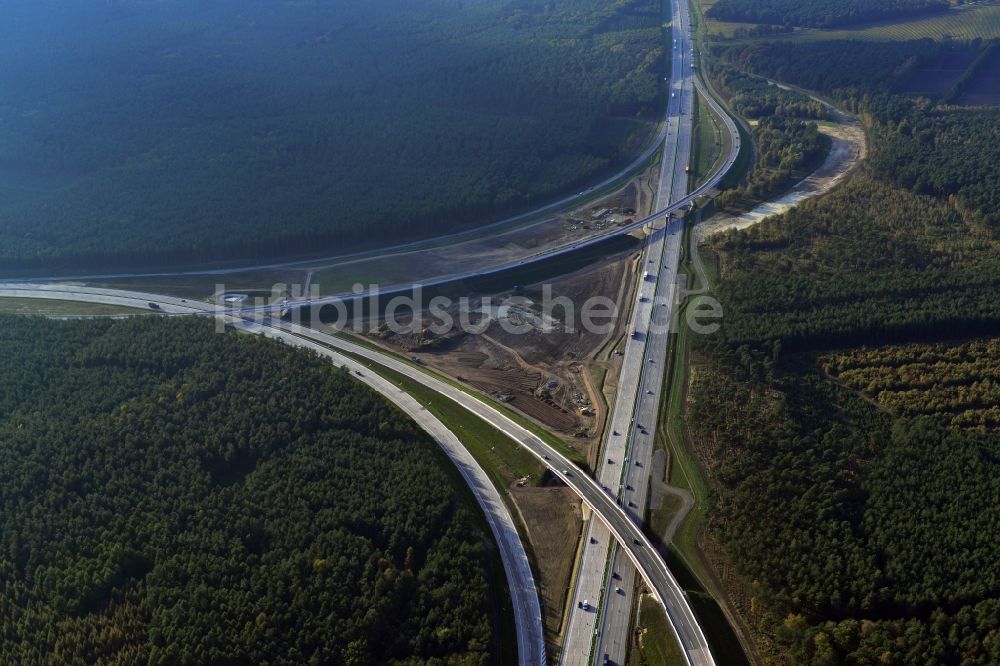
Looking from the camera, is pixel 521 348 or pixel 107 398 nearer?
pixel 107 398

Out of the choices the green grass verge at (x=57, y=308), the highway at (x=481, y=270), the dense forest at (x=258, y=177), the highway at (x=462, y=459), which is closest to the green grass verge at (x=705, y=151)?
the highway at (x=481, y=270)

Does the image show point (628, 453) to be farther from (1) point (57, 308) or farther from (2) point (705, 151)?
(2) point (705, 151)

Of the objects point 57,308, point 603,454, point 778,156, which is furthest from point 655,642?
point 778,156

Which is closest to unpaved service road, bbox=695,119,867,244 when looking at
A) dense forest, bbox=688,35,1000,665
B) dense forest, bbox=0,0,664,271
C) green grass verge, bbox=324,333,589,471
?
dense forest, bbox=688,35,1000,665

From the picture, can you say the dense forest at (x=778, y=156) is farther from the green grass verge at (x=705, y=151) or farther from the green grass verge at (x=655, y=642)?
the green grass verge at (x=655, y=642)

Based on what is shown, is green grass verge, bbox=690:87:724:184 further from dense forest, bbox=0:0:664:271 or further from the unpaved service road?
the unpaved service road

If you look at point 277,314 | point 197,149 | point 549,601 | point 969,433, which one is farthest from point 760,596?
point 197,149

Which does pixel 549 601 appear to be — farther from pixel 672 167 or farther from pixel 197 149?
pixel 197 149
